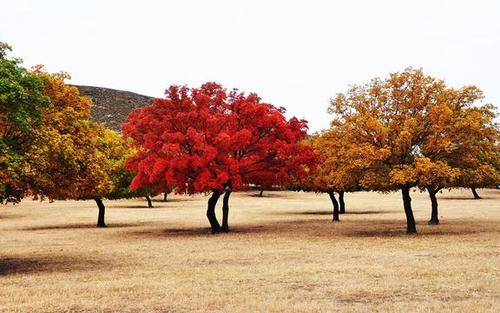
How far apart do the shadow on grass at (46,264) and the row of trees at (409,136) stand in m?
17.0

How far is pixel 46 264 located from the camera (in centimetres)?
2688

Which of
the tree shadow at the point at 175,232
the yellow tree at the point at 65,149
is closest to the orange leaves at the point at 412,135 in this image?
the tree shadow at the point at 175,232

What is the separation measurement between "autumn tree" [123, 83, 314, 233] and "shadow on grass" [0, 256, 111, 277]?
10688 millimetres

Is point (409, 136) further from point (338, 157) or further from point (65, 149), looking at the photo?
point (65, 149)

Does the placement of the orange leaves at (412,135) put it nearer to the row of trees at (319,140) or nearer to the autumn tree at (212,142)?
the row of trees at (319,140)

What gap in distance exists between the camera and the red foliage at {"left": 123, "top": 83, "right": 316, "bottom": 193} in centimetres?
3856

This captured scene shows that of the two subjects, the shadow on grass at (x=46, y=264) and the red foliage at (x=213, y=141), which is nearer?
the shadow on grass at (x=46, y=264)

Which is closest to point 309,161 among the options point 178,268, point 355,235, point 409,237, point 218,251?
point 355,235

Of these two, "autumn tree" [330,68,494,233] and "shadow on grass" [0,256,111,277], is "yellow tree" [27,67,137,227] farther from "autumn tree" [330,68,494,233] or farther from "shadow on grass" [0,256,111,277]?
"autumn tree" [330,68,494,233]

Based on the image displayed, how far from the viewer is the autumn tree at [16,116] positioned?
22.0 metres

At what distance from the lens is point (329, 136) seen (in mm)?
39844

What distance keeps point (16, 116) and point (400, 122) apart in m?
23.9

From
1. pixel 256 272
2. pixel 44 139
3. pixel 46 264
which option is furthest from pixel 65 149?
pixel 256 272

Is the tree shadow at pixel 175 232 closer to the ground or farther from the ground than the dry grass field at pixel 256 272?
farther from the ground
